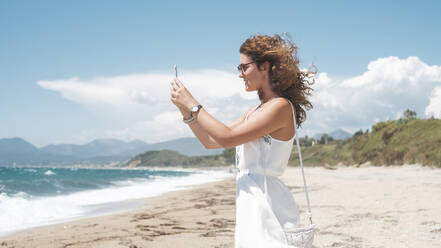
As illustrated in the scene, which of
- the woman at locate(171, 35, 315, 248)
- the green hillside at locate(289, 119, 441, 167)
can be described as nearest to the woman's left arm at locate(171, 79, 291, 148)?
the woman at locate(171, 35, 315, 248)

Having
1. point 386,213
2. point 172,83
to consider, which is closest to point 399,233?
point 386,213

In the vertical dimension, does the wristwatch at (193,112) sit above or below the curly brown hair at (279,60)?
below

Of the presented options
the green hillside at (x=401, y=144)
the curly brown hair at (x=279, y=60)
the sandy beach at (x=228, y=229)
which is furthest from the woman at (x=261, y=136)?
the green hillside at (x=401, y=144)

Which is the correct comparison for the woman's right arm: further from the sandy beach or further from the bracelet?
the sandy beach

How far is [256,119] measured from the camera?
4.93 ft

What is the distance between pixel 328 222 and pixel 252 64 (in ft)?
18.7

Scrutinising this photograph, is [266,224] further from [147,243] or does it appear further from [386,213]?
[386,213]

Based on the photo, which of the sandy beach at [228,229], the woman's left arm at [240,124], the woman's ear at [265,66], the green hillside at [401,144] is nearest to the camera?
the woman's left arm at [240,124]

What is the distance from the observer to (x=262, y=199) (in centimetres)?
156

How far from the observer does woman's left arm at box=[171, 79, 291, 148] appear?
1474 millimetres

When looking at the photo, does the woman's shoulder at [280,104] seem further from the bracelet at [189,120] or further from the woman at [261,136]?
the bracelet at [189,120]

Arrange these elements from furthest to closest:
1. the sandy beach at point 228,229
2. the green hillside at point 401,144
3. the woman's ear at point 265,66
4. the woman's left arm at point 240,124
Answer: the green hillside at point 401,144 → the sandy beach at point 228,229 → the woman's ear at point 265,66 → the woman's left arm at point 240,124

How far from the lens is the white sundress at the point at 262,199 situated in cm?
153

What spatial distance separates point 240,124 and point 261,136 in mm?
100
